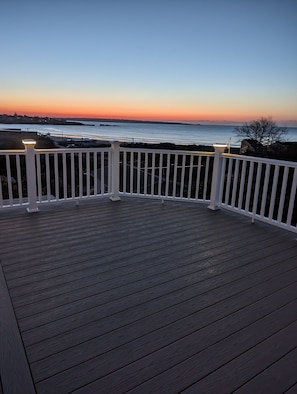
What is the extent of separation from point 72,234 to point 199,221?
1.85 m

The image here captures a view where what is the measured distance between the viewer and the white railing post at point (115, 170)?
177 inches

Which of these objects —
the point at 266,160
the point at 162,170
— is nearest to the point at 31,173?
the point at 162,170

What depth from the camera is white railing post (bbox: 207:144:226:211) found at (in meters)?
4.10

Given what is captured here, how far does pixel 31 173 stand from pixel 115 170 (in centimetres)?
144

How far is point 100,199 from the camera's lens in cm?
471

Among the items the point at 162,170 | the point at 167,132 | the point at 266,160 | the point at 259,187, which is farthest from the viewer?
the point at 167,132

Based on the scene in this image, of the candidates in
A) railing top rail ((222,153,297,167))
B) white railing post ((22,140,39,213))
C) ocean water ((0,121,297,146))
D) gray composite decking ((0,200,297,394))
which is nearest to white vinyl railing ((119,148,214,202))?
railing top rail ((222,153,297,167))

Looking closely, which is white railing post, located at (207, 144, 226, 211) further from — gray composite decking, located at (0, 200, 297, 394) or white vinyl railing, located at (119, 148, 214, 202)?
gray composite decking, located at (0, 200, 297, 394)

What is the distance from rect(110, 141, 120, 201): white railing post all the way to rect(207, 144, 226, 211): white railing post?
1.73 m

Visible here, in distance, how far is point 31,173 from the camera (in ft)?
12.7

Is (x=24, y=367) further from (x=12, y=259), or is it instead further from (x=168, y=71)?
(x=168, y=71)

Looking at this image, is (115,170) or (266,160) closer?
(266,160)

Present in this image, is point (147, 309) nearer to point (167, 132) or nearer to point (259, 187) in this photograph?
point (259, 187)

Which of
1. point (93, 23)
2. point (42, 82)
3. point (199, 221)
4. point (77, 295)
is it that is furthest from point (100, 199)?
point (42, 82)
